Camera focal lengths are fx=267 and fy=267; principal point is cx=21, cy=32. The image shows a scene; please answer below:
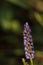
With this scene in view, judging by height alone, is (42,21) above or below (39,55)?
above

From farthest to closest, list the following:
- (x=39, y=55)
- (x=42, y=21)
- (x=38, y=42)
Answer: (x=38, y=42) < (x=42, y=21) < (x=39, y=55)

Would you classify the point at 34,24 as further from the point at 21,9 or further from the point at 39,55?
the point at 39,55

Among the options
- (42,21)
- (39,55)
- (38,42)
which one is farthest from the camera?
(38,42)

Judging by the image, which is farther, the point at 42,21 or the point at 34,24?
the point at 34,24

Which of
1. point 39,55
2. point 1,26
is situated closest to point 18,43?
point 1,26

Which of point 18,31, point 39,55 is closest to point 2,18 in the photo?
point 18,31

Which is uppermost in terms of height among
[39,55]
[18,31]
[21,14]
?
[21,14]

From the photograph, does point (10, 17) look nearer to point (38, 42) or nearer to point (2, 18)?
point (2, 18)
